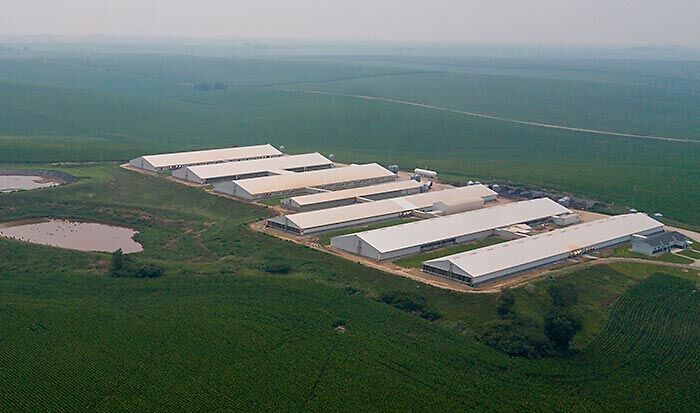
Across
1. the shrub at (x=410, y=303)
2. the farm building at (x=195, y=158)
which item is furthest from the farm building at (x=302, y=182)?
the shrub at (x=410, y=303)

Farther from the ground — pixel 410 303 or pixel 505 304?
pixel 505 304

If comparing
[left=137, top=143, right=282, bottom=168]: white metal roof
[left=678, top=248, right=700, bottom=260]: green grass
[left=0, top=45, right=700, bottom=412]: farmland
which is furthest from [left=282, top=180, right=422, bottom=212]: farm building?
[left=678, top=248, right=700, bottom=260]: green grass

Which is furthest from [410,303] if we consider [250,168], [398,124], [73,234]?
[398,124]

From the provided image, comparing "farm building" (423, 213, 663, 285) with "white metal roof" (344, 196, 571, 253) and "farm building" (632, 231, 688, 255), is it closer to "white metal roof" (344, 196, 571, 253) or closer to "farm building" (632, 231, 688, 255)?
"farm building" (632, 231, 688, 255)

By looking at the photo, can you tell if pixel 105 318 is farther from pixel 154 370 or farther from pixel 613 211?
pixel 613 211

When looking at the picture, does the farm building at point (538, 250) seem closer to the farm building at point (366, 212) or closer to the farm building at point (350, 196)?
the farm building at point (366, 212)

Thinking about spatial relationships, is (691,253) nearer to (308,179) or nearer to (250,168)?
(308,179)
